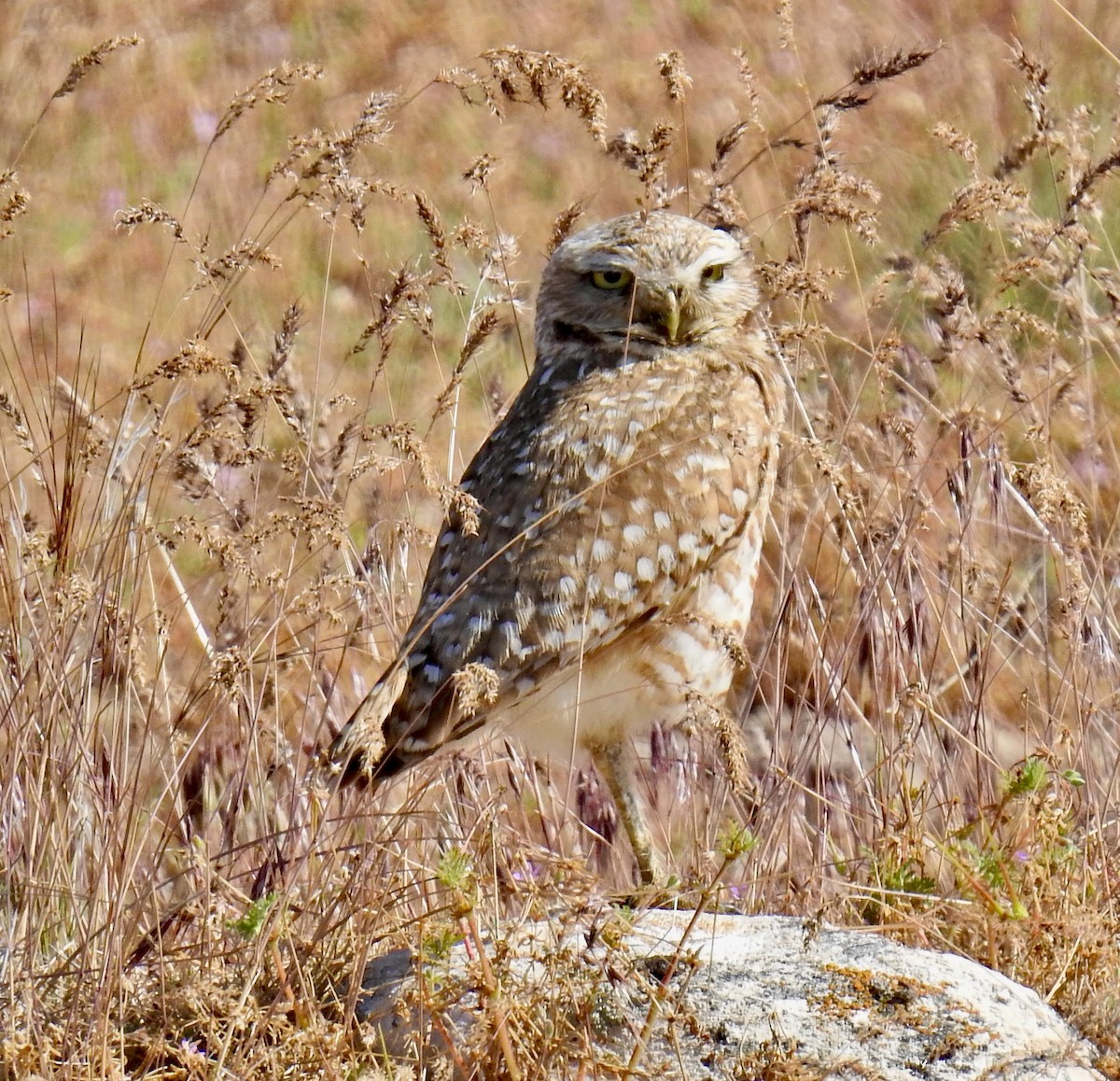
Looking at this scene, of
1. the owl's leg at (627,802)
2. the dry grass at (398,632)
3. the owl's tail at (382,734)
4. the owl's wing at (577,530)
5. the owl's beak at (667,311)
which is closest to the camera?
the dry grass at (398,632)

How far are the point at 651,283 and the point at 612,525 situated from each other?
2.04ft

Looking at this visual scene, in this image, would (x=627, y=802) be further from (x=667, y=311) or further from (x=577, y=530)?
(x=667, y=311)

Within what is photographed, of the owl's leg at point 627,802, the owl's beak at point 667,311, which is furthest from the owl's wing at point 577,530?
the owl's leg at point 627,802

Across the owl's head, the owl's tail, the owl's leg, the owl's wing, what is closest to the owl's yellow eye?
the owl's head

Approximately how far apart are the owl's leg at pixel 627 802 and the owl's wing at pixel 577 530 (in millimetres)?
455

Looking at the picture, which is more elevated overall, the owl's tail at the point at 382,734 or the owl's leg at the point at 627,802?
the owl's tail at the point at 382,734

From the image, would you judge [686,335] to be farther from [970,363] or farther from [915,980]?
[915,980]

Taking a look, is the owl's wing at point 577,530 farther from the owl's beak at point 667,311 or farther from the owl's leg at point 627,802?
the owl's leg at point 627,802

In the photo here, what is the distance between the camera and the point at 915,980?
2.73 meters

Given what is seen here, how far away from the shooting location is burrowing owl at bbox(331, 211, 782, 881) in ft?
11.5

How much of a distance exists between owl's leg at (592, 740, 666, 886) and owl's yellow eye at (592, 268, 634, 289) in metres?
1.05

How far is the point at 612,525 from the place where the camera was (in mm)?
3625

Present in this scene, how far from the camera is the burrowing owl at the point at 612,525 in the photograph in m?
3.49

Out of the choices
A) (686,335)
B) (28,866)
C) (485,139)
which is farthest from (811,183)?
(485,139)
